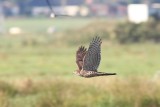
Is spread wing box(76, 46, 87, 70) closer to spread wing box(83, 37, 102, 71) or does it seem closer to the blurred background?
spread wing box(83, 37, 102, 71)

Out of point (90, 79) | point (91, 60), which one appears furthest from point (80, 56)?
point (90, 79)

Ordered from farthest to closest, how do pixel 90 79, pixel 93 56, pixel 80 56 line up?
pixel 90 79
pixel 80 56
pixel 93 56

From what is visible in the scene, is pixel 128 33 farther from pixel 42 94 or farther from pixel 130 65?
pixel 42 94

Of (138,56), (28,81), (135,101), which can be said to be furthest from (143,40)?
(135,101)

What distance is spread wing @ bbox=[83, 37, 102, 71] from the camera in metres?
5.88

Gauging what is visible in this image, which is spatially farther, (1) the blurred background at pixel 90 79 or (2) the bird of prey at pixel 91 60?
(1) the blurred background at pixel 90 79

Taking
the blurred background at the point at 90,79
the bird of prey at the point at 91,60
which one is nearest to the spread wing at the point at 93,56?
the bird of prey at the point at 91,60

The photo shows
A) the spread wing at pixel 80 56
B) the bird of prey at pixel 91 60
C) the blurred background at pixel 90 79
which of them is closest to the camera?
the bird of prey at pixel 91 60

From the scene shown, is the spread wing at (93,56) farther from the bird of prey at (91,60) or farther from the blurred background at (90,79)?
the blurred background at (90,79)

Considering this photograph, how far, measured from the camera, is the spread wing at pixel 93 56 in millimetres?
5879

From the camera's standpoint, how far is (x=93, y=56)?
5891 mm

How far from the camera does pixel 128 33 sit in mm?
43219

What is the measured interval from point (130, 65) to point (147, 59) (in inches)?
117

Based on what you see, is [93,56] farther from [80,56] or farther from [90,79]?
[90,79]
